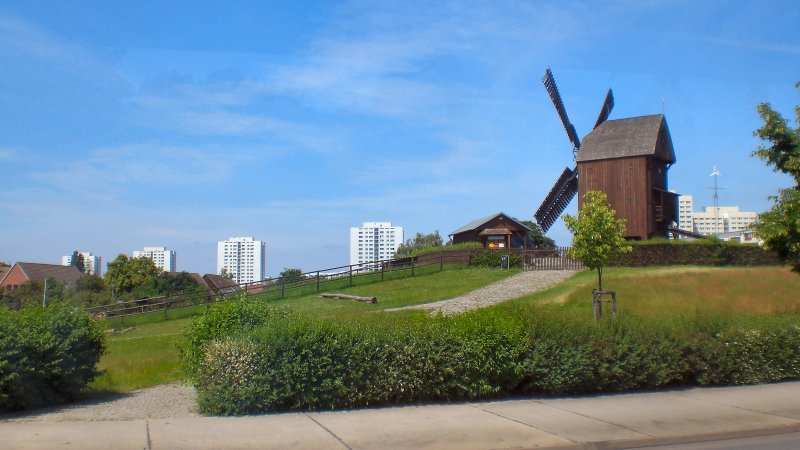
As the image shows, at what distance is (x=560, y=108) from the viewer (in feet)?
193

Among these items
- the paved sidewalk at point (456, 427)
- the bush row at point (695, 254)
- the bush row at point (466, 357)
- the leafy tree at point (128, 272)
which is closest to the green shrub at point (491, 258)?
the bush row at point (695, 254)

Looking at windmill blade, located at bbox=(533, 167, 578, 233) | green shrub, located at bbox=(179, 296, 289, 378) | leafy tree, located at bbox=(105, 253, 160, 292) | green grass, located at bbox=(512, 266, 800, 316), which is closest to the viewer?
green shrub, located at bbox=(179, 296, 289, 378)

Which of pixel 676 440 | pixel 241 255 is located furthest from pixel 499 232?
pixel 241 255

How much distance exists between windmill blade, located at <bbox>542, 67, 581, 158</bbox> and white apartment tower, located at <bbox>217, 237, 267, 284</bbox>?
144 meters

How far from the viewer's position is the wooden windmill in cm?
4794

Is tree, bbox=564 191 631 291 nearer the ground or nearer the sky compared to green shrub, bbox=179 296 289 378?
nearer the sky

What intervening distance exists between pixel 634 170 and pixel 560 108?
40.9 feet

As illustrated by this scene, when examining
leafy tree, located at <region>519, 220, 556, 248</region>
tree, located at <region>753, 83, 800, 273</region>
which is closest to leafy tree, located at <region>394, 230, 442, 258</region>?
leafy tree, located at <region>519, 220, 556, 248</region>

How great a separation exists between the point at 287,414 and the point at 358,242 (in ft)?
431

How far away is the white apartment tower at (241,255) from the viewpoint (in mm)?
192250

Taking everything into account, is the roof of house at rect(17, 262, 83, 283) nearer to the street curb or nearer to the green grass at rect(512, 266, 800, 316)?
the green grass at rect(512, 266, 800, 316)

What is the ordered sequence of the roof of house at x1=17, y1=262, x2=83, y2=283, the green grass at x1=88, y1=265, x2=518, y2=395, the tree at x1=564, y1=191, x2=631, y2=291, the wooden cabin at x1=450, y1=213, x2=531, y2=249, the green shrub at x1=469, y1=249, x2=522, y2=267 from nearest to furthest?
the green grass at x1=88, y1=265, x2=518, y2=395
the tree at x1=564, y1=191, x2=631, y2=291
the green shrub at x1=469, y1=249, x2=522, y2=267
the wooden cabin at x1=450, y1=213, x2=531, y2=249
the roof of house at x1=17, y1=262, x2=83, y2=283

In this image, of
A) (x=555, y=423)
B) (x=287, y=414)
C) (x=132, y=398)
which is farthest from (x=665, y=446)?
(x=132, y=398)

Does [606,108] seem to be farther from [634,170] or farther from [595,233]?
[595,233]
